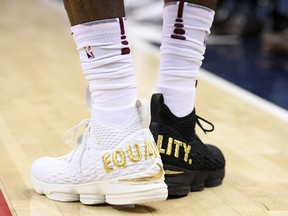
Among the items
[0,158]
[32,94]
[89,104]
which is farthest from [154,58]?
[89,104]

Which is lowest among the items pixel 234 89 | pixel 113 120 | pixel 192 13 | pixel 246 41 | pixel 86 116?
pixel 246 41

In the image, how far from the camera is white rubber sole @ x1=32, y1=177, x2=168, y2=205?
1.11 metres

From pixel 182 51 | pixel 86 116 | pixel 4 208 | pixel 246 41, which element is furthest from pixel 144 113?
pixel 246 41

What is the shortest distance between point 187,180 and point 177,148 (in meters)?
0.06

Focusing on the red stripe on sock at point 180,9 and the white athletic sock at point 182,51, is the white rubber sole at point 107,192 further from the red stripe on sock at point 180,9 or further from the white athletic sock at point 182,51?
the red stripe on sock at point 180,9

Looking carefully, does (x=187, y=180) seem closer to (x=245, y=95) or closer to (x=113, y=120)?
(x=113, y=120)

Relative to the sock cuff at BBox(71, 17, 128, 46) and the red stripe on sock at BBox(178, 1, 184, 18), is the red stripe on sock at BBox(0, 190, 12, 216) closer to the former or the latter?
the sock cuff at BBox(71, 17, 128, 46)

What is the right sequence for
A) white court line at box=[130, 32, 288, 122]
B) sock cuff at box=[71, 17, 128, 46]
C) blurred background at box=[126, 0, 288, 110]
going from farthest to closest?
1. blurred background at box=[126, 0, 288, 110]
2. white court line at box=[130, 32, 288, 122]
3. sock cuff at box=[71, 17, 128, 46]

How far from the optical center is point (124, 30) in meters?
1.10

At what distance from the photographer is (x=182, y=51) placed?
1.22 metres

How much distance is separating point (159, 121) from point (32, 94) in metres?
0.93

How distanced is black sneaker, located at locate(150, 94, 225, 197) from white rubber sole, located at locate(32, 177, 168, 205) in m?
0.10

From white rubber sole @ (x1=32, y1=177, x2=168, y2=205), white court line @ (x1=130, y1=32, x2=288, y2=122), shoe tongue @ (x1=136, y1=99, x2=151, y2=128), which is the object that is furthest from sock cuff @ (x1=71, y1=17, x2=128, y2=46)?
white court line @ (x1=130, y1=32, x2=288, y2=122)

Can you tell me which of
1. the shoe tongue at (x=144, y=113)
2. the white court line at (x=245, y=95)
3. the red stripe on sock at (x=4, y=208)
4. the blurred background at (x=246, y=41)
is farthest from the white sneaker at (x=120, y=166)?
the blurred background at (x=246, y=41)
